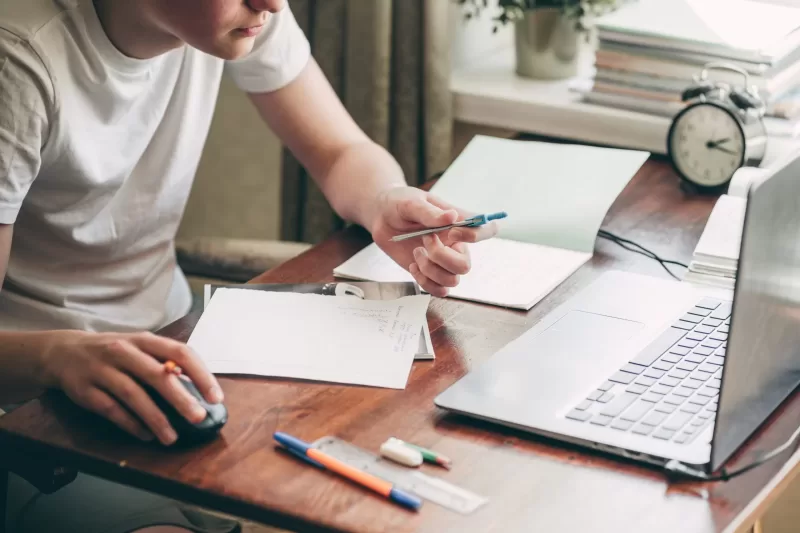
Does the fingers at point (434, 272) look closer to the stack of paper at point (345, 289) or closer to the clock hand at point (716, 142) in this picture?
the stack of paper at point (345, 289)

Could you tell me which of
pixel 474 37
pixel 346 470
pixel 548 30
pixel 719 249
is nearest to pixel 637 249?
pixel 719 249

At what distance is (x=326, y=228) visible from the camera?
2229 millimetres

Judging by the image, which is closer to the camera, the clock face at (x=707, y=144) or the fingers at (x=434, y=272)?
the fingers at (x=434, y=272)

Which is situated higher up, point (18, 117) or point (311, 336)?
point (18, 117)

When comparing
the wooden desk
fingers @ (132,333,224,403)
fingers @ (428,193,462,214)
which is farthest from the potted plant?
fingers @ (132,333,224,403)

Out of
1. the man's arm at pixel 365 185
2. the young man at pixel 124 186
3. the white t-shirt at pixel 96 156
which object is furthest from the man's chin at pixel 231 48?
the man's arm at pixel 365 185

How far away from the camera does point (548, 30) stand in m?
2.05

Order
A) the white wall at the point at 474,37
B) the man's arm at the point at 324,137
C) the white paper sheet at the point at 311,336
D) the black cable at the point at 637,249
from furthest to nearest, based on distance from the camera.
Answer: the white wall at the point at 474,37 < the man's arm at the point at 324,137 < the black cable at the point at 637,249 < the white paper sheet at the point at 311,336

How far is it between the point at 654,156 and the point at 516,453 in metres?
0.97

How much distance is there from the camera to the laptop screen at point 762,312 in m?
0.88

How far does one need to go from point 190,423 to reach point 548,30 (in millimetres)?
1318

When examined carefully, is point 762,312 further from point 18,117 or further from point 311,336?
point 18,117

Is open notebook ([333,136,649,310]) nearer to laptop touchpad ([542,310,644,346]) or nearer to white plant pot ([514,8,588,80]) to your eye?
laptop touchpad ([542,310,644,346])

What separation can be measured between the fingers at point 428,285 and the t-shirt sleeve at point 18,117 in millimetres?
434
